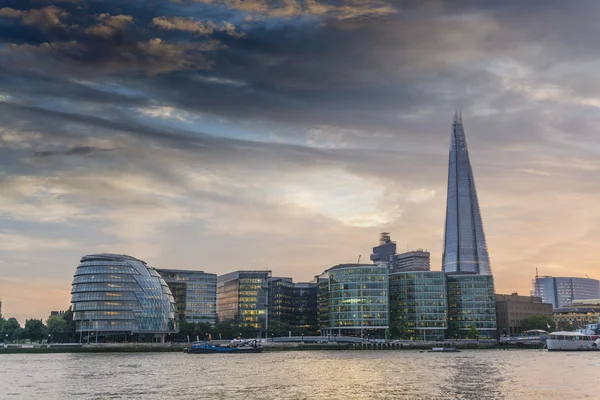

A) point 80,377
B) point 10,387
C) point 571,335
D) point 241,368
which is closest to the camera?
point 10,387

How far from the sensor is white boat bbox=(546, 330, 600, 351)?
18525 cm

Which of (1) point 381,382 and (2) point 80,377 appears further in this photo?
(2) point 80,377

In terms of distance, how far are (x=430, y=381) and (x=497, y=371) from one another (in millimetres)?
24509

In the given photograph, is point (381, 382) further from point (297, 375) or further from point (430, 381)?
point (297, 375)

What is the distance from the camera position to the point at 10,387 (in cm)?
8781

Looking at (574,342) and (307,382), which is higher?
(574,342)

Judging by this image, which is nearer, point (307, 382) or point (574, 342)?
point (307, 382)

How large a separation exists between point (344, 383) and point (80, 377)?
4200 cm

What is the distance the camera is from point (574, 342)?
186000 mm

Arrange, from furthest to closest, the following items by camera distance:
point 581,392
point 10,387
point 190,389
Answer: point 10,387
point 190,389
point 581,392

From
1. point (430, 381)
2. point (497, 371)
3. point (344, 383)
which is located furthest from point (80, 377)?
point (497, 371)

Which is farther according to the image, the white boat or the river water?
the white boat

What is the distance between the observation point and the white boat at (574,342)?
18525 centimetres

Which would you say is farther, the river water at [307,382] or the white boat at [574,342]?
the white boat at [574,342]
